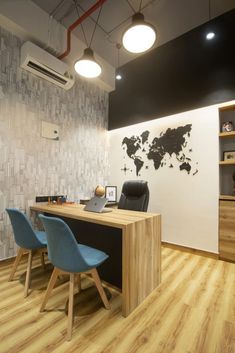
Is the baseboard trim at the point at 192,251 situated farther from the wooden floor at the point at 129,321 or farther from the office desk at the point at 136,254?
the office desk at the point at 136,254

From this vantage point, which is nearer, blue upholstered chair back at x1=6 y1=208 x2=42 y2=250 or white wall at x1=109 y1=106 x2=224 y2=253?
blue upholstered chair back at x1=6 y1=208 x2=42 y2=250

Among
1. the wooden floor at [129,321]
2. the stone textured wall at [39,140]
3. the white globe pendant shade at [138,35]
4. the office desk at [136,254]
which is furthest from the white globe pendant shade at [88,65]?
the wooden floor at [129,321]

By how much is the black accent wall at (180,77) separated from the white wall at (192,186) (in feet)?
0.70

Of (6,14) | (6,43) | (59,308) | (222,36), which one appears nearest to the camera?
(59,308)

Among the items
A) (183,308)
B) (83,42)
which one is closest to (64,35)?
(83,42)

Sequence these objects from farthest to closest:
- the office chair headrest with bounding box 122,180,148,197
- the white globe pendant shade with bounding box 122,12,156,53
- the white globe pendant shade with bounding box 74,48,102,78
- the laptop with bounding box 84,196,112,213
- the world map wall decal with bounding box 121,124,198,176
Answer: the world map wall decal with bounding box 121,124,198,176, the office chair headrest with bounding box 122,180,148,197, the white globe pendant shade with bounding box 74,48,102,78, the laptop with bounding box 84,196,112,213, the white globe pendant shade with bounding box 122,12,156,53

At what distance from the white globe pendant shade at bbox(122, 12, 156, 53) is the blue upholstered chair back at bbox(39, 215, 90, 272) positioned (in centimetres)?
184

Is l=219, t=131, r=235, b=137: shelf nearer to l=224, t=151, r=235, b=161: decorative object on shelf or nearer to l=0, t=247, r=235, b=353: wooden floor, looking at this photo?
l=224, t=151, r=235, b=161: decorative object on shelf

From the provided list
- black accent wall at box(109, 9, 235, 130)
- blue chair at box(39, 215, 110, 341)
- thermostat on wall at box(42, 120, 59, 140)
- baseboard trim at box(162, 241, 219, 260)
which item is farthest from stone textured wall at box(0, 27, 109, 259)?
baseboard trim at box(162, 241, 219, 260)

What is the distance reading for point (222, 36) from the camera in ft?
9.19

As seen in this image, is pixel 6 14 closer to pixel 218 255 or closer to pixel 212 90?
pixel 212 90

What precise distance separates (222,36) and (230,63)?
456 mm

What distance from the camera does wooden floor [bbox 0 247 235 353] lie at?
1307mm

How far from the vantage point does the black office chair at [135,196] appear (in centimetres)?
268
